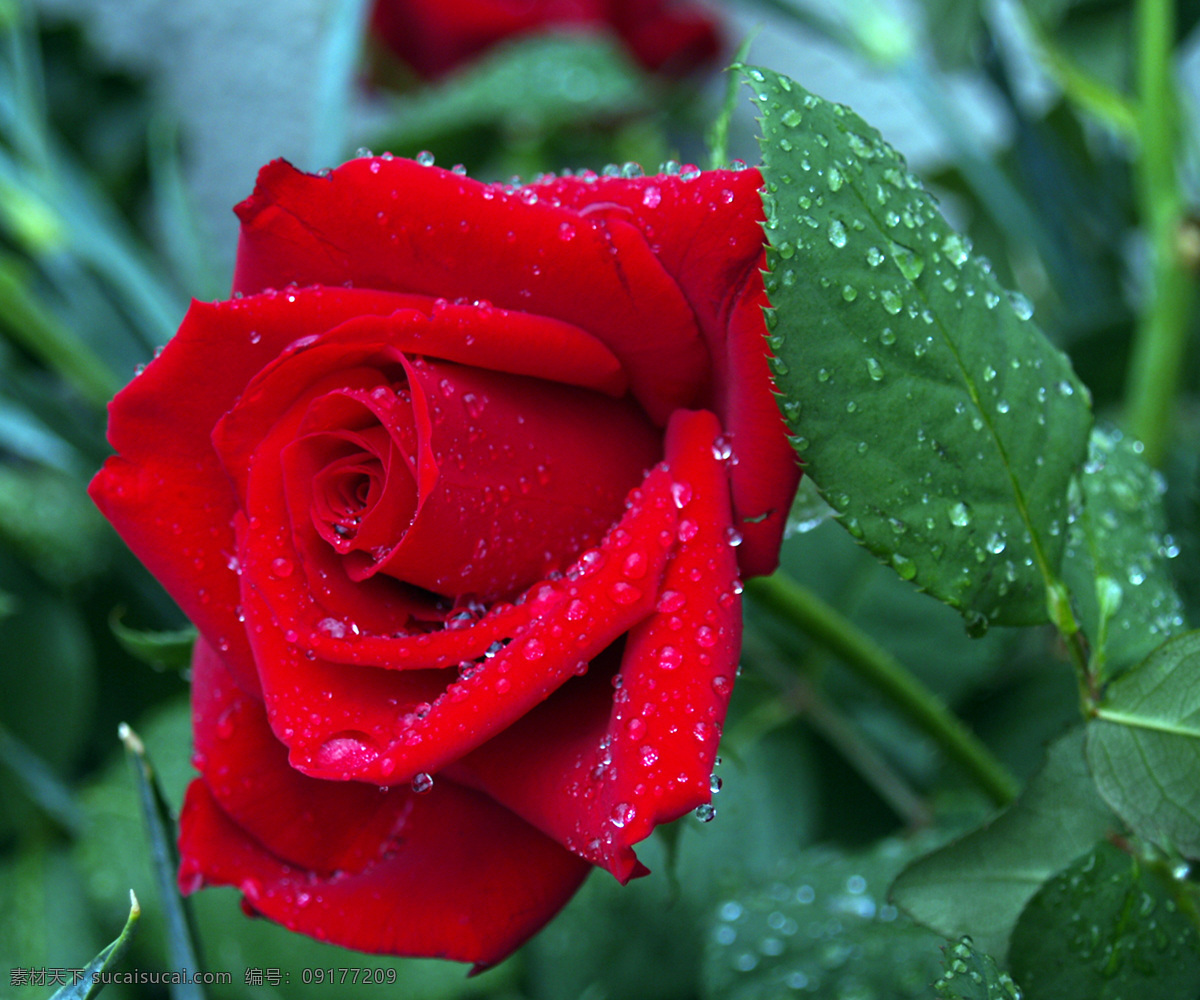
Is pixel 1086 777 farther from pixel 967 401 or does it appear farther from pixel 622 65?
pixel 622 65

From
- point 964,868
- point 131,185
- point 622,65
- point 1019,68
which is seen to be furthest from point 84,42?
point 964,868

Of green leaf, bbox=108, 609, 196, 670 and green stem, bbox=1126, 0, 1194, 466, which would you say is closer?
green leaf, bbox=108, 609, 196, 670

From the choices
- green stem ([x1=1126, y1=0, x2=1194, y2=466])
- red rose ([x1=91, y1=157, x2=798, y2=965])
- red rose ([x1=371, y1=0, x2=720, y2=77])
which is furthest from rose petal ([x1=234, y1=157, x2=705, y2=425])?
red rose ([x1=371, y1=0, x2=720, y2=77])

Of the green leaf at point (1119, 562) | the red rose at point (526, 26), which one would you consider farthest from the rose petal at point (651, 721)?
the red rose at point (526, 26)

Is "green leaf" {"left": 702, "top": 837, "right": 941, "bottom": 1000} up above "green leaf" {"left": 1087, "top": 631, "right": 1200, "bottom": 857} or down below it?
below

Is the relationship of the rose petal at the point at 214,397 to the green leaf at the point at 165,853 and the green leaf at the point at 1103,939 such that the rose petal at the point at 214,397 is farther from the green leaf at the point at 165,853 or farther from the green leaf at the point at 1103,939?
the green leaf at the point at 1103,939

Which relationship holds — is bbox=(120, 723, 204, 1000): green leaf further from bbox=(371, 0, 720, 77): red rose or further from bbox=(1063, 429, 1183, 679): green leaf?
bbox=(371, 0, 720, 77): red rose
